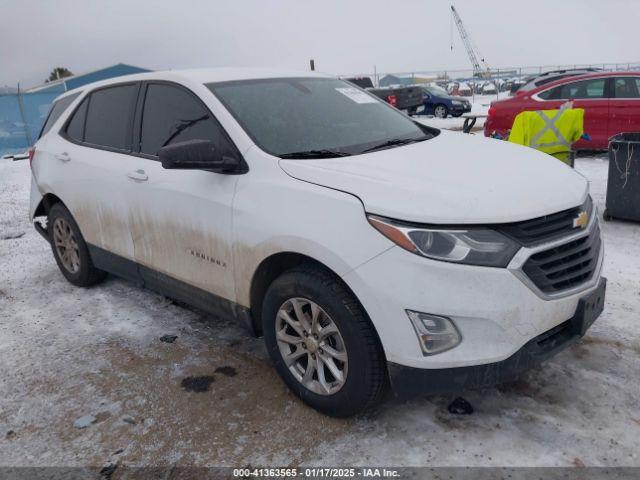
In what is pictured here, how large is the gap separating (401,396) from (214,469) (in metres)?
0.94

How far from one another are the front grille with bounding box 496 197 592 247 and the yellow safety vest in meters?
3.47

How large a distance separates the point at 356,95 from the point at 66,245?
115 inches

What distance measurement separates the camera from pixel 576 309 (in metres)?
2.57

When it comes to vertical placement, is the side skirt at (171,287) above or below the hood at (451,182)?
below

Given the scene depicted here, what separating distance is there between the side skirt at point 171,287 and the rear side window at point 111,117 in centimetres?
86

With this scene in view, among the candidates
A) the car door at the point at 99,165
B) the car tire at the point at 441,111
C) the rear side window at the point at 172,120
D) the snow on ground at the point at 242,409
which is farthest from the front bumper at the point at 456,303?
the car tire at the point at 441,111

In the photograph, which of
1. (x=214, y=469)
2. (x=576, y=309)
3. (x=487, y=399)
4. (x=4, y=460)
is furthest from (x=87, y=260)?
(x=576, y=309)

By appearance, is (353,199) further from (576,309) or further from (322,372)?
(576,309)

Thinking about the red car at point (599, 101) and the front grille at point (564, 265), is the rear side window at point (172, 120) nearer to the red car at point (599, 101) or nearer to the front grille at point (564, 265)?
the front grille at point (564, 265)

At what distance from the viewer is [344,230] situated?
250 centimetres

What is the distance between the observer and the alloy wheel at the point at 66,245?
4.79 m

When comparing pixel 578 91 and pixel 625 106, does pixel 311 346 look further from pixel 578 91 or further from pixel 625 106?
→ pixel 578 91

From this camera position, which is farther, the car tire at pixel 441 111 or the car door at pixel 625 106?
the car tire at pixel 441 111

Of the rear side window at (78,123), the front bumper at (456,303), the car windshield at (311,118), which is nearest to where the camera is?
the front bumper at (456,303)
